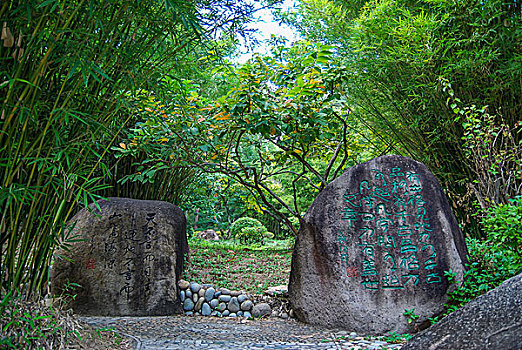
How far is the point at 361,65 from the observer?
380cm

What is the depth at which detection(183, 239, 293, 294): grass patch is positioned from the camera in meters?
4.24

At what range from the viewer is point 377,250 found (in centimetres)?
308

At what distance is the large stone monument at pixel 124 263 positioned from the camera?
363cm

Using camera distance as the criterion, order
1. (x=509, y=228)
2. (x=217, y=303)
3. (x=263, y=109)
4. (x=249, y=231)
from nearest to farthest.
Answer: (x=509, y=228) → (x=263, y=109) → (x=217, y=303) → (x=249, y=231)

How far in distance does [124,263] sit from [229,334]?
55.5 inches

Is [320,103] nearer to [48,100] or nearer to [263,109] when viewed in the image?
[263,109]

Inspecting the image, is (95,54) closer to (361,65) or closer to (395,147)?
(361,65)

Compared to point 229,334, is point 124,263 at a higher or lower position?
higher

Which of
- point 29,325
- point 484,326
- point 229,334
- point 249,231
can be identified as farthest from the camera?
point 249,231

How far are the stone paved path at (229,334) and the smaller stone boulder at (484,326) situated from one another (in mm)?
987

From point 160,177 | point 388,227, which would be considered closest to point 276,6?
point 388,227

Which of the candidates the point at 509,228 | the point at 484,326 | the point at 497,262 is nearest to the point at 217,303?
the point at 497,262

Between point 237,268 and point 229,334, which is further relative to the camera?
point 237,268

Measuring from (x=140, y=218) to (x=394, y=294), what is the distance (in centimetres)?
258
